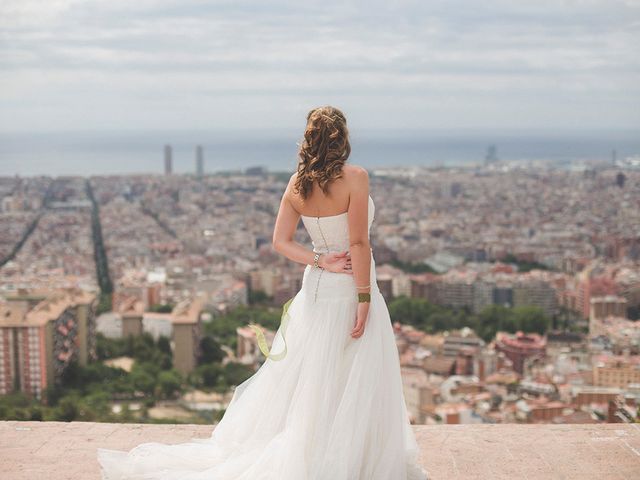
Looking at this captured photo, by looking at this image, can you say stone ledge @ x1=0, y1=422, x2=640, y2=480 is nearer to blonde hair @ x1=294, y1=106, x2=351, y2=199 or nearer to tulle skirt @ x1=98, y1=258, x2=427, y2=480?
tulle skirt @ x1=98, y1=258, x2=427, y2=480

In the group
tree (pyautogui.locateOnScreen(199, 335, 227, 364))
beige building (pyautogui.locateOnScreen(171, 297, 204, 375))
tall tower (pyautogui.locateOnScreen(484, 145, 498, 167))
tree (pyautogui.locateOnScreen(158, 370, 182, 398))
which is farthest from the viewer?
tall tower (pyautogui.locateOnScreen(484, 145, 498, 167))

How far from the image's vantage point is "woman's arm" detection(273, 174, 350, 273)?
1.84 meters

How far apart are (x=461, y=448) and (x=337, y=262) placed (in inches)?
29.5

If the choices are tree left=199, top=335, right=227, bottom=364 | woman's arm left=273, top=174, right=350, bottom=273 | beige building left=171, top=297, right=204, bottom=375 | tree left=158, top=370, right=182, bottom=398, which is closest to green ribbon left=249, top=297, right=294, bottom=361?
woman's arm left=273, top=174, right=350, bottom=273

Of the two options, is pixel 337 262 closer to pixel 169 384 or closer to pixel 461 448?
pixel 461 448

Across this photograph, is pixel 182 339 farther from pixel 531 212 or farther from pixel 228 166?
pixel 228 166

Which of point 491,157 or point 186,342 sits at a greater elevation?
point 491,157

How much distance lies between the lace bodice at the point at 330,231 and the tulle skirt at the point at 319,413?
57mm

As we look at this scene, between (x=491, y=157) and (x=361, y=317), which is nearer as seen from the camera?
(x=361, y=317)

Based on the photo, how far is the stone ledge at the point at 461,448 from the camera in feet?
7.04

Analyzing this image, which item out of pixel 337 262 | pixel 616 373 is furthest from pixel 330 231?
pixel 616 373

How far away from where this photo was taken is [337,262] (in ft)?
6.04

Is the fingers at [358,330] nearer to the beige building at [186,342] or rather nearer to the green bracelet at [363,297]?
the green bracelet at [363,297]

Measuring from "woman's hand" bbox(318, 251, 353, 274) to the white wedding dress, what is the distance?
0.07 feet
